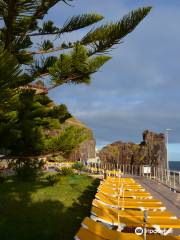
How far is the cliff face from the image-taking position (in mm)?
44094

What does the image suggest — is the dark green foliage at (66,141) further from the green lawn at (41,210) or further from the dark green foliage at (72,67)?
the green lawn at (41,210)

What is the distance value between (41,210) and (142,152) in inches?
1415

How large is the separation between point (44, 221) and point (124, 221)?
10.3 feet

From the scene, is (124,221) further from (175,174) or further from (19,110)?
(175,174)

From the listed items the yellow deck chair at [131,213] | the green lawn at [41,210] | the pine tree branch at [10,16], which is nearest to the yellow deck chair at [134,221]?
the yellow deck chair at [131,213]

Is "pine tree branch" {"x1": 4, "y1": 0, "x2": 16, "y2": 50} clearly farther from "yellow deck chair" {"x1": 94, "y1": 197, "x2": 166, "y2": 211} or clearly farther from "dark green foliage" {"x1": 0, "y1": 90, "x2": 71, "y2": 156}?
"yellow deck chair" {"x1": 94, "y1": 197, "x2": 166, "y2": 211}

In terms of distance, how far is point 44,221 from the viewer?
11.5 m

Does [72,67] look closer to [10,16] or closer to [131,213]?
[10,16]

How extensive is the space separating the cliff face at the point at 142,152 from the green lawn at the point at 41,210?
25418 millimetres

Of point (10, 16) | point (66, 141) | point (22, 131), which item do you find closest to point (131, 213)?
point (66, 141)

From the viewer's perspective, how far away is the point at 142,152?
48.5 metres

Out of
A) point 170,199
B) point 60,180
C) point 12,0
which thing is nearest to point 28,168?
point 60,180

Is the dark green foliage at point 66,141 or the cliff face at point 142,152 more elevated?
the cliff face at point 142,152

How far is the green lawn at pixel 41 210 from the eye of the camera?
406 inches
